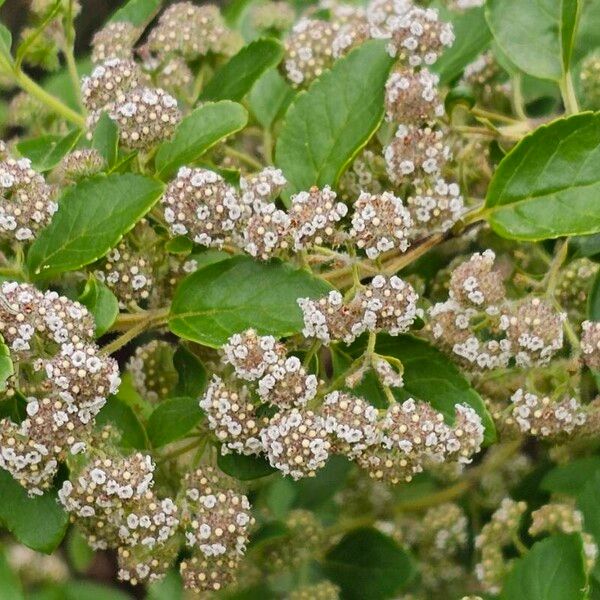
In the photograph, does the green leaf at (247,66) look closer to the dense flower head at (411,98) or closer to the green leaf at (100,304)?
the dense flower head at (411,98)

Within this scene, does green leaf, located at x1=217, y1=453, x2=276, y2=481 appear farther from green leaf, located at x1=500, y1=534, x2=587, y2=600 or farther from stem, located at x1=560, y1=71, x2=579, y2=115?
stem, located at x1=560, y1=71, x2=579, y2=115

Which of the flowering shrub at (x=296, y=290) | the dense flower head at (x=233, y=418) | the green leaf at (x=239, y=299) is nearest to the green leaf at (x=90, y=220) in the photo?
the flowering shrub at (x=296, y=290)

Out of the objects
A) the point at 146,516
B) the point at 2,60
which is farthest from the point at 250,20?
the point at 146,516

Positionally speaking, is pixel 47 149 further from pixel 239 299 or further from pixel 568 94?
pixel 568 94

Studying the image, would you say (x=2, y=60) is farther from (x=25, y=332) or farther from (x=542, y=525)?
(x=542, y=525)

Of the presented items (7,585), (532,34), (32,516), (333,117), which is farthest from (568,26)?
(7,585)

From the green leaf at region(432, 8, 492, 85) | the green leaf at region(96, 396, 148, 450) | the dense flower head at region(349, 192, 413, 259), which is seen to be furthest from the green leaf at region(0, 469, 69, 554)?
the green leaf at region(432, 8, 492, 85)
